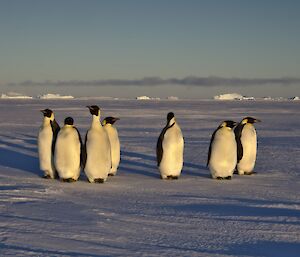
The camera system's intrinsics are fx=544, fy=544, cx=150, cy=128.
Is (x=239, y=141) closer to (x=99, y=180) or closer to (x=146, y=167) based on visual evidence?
(x=146, y=167)

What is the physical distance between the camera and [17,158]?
32.3 feet

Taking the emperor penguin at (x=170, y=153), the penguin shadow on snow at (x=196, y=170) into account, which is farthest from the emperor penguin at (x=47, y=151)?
the penguin shadow on snow at (x=196, y=170)

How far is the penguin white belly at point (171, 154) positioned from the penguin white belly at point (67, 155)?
120 centimetres

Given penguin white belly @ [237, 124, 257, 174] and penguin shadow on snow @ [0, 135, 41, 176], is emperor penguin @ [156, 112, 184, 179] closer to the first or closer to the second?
penguin white belly @ [237, 124, 257, 174]

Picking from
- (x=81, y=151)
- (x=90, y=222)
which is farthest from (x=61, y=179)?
(x=90, y=222)

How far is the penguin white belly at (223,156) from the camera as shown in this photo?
25.0 ft

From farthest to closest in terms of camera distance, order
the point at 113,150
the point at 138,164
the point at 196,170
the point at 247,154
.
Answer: the point at 138,164 → the point at 196,170 → the point at 247,154 → the point at 113,150

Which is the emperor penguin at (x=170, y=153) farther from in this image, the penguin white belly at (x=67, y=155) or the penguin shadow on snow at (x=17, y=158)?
the penguin shadow on snow at (x=17, y=158)

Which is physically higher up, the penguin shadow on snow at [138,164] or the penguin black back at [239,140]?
the penguin black back at [239,140]

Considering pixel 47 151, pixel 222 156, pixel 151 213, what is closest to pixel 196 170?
pixel 222 156

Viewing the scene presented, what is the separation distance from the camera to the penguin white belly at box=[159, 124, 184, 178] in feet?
25.1

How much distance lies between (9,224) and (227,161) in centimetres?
389

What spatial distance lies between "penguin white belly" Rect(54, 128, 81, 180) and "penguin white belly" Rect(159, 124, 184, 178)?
1.20 meters

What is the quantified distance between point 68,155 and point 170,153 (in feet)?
4.71
